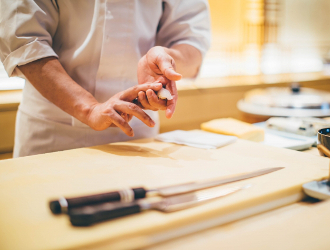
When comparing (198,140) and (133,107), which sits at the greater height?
(133,107)

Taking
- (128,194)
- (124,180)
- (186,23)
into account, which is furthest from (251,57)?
(128,194)

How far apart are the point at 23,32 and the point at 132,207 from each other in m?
0.72

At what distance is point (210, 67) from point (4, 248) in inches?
122

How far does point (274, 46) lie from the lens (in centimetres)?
382

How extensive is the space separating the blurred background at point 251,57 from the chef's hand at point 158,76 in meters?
1.25

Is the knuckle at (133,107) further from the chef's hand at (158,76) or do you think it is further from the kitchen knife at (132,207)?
the kitchen knife at (132,207)

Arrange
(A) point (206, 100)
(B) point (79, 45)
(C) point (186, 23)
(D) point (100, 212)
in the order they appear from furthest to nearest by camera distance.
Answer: (A) point (206, 100) < (C) point (186, 23) < (B) point (79, 45) < (D) point (100, 212)

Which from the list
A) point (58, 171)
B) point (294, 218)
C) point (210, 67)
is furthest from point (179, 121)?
point (294, 218)

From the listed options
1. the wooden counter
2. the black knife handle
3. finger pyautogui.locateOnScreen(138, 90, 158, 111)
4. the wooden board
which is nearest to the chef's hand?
finger pyautogui.locateOnScreen(138, 90, 158, 111)

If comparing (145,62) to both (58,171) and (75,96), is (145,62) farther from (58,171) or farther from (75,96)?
(58,171)

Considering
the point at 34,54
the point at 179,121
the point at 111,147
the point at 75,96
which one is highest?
the point at 34,54

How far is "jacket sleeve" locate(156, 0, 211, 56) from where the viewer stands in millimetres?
1183

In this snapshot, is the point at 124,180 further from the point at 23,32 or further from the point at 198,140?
the point at 23,32

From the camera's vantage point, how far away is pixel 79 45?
1054mm
